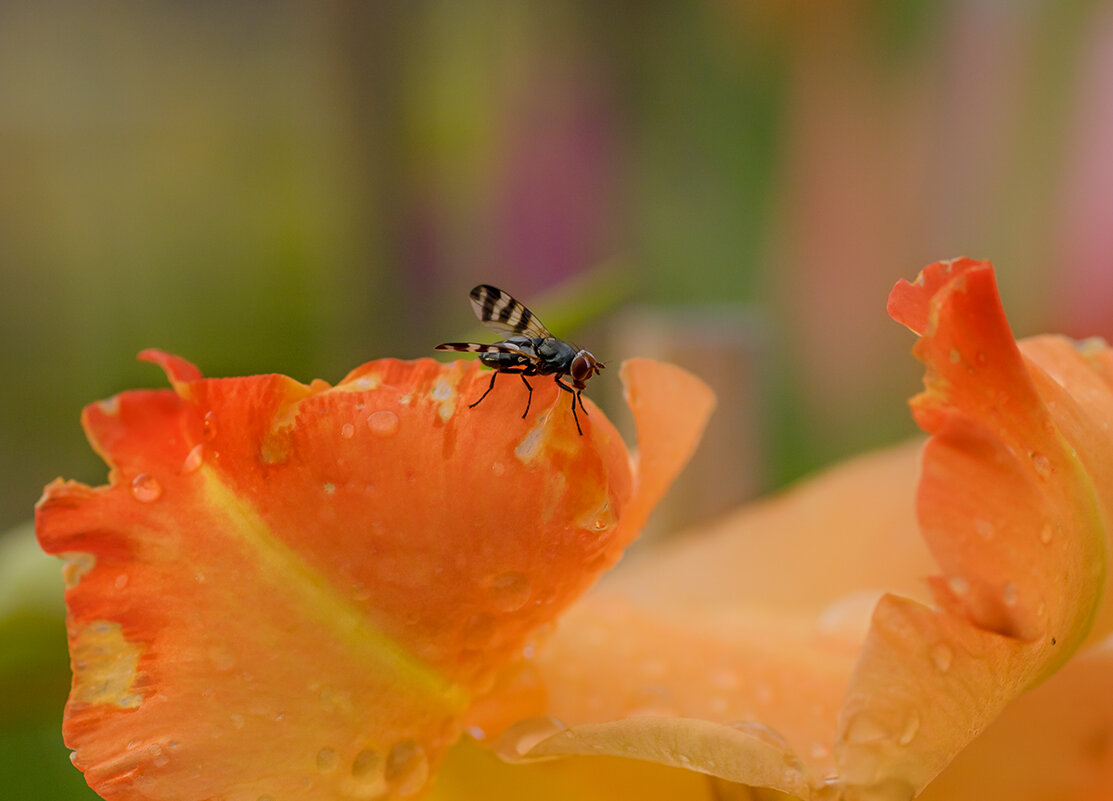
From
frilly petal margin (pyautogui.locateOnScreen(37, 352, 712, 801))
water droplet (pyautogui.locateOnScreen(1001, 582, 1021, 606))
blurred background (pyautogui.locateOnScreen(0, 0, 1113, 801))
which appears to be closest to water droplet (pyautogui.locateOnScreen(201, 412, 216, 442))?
frilly petal margin (pyautogui.locateOnScreen(37, 352, 712, 801))

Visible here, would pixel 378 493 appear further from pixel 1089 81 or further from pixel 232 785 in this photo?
pixel 1089 81

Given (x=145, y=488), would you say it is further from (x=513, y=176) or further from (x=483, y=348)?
(x=513, y=176)

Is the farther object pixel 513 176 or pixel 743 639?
pixel 513 176

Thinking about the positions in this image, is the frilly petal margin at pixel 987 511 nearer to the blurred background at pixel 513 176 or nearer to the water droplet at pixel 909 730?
the water droplet at pixel 909 730

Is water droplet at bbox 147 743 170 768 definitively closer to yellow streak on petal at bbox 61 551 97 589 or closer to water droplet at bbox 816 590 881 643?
yellow streak on petal at bbox 61 551 97 589

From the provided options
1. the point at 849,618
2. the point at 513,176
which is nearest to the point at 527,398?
the point at 849,618
